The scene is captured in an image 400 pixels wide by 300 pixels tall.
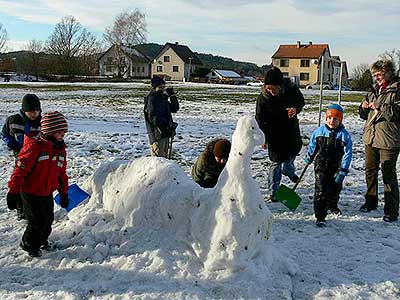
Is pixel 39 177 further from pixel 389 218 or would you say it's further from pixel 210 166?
pixel 389 218

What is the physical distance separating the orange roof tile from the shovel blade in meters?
78.9

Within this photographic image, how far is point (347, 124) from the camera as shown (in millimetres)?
15539

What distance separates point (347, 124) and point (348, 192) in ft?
30.1

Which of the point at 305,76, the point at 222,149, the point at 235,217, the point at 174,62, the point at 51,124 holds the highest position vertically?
the point at 174,62

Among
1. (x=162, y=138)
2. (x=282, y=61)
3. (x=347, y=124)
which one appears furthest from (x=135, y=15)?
(x=162, y=138)

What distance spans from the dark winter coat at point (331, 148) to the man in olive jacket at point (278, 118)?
1.84 feet

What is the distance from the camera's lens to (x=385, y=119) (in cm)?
562

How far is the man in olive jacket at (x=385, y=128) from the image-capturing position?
552 centimetres

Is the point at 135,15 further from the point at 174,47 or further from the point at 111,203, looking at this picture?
the point at 111,203

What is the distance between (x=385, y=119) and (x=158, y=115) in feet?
9.97

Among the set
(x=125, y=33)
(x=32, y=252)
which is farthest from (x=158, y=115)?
(x=125, y=33)

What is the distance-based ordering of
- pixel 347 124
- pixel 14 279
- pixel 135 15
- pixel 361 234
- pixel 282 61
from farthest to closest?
pixel 282 61 → pixel 135 15 → pixel 347 124 → pixel 361 234 → pixel 14 279

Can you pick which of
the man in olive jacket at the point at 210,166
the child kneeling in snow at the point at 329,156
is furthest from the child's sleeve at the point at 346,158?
the man in olive jacket at the point at 210,166

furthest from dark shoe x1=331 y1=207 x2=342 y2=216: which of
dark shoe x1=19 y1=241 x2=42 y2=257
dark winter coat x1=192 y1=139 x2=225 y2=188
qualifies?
dark shoe x1=19 y1=241 x2=42 y2=257
